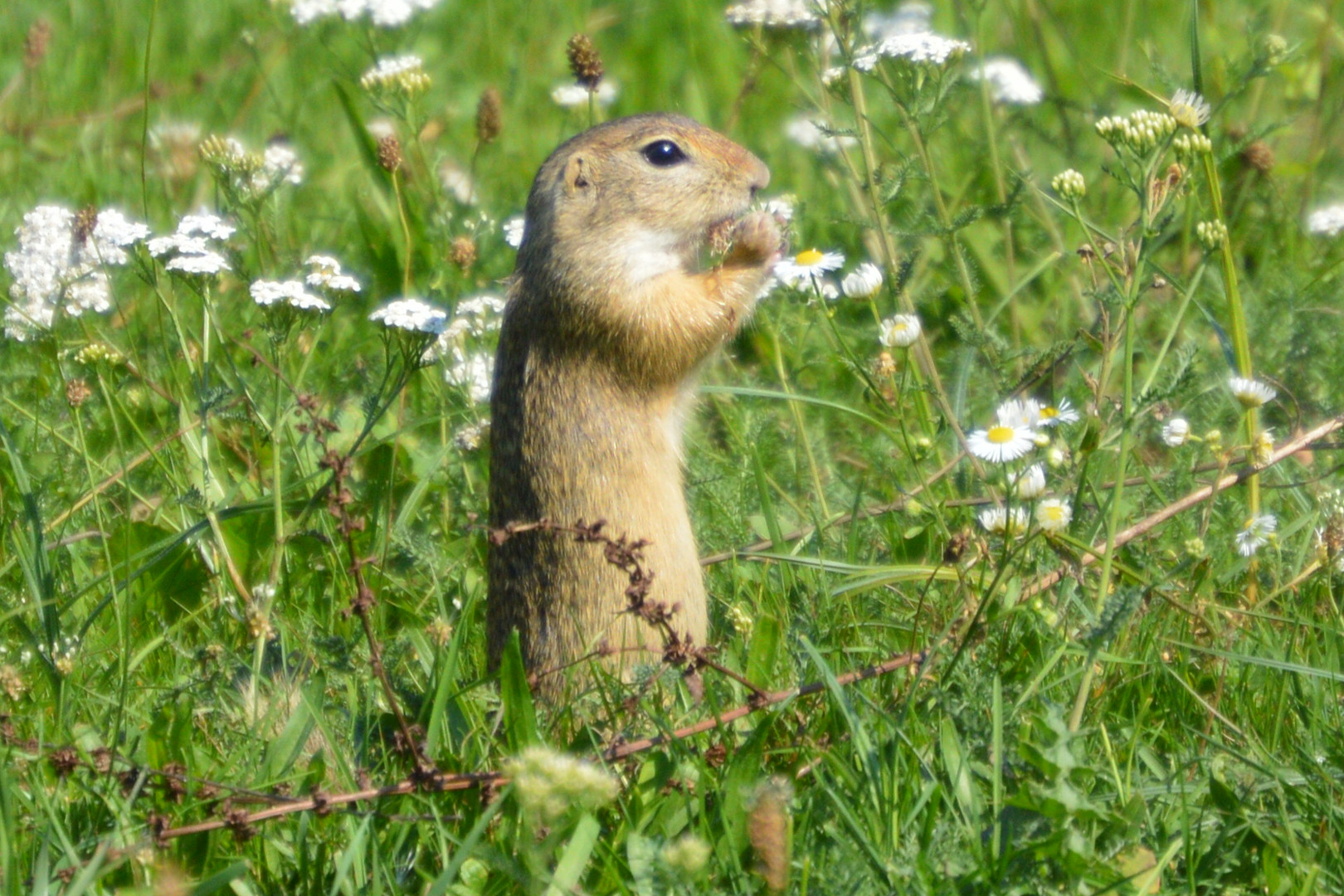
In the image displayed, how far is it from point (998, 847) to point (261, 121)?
6082 mm

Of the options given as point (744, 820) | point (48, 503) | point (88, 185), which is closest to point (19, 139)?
point (88, 185)

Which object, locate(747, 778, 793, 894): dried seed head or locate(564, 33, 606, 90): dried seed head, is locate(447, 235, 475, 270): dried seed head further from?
locate(747, 778, 793, 894): dried seed head

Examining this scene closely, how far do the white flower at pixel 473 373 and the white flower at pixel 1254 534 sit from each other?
2041 mm

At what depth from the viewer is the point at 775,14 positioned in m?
4.20

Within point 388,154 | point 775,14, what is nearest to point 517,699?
point 388,154

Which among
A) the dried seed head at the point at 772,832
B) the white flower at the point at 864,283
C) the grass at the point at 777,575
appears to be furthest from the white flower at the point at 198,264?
the dried seed head at the point at 772,832

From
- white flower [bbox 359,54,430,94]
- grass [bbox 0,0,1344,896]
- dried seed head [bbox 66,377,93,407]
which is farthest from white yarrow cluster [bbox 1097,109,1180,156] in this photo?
white flower [bbox 359,54,430,94]

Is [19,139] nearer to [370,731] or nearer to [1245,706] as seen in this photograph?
[370,731]

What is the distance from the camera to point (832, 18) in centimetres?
363

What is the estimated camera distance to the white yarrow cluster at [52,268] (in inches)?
142

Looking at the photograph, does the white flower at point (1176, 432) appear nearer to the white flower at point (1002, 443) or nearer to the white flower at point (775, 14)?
the white flower at point (1002, 443)

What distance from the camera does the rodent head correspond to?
3.78m

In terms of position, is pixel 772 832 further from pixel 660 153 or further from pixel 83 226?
pixel 83 226

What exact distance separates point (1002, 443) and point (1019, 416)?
14 cm
